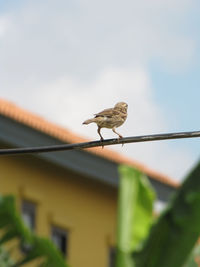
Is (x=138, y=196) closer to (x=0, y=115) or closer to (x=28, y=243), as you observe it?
(x=28, y=243)

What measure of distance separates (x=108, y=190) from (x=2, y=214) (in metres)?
10.6

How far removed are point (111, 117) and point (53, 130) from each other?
12062 mm

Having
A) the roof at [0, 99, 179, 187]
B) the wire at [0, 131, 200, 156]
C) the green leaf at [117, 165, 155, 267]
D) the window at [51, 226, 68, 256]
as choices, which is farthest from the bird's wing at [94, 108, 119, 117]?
the window at [51, 226, 68, 256]

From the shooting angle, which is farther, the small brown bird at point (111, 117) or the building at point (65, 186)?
the building at point (65, 186)

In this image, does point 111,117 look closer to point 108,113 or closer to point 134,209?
point 108,113

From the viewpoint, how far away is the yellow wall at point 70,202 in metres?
24.3

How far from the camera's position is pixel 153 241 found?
15.9 metres

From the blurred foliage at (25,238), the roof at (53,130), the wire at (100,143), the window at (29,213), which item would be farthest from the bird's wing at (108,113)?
the window at (29,213)

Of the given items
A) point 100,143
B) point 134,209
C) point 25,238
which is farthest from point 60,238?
point 100,143

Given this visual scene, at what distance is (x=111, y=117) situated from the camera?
11812 millimetres

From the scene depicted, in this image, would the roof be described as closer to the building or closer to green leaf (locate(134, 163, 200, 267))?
the building

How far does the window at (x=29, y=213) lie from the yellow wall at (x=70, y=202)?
106 mm

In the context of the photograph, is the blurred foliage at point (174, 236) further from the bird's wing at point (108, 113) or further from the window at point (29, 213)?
the window at point (29, 213)

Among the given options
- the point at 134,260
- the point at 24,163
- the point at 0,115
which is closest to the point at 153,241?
the point at 134,260
